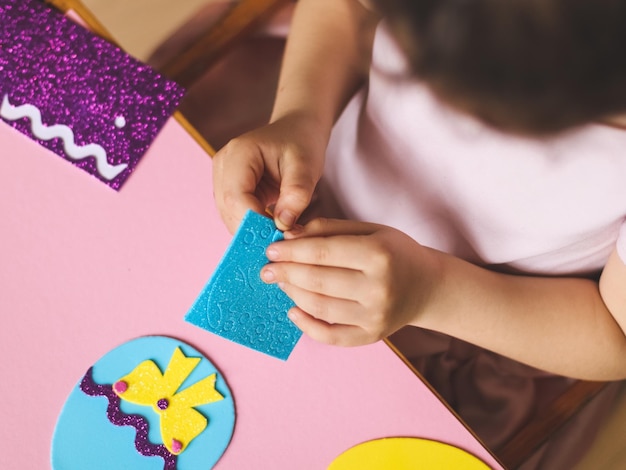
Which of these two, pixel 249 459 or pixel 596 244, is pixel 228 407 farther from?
pixel 596 244

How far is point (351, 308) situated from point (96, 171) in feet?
0.89

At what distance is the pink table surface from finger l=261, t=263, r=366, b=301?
0.08 meters

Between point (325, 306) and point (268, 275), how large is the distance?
6 centimetres

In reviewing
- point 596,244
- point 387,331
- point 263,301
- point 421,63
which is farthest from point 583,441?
point 421,63

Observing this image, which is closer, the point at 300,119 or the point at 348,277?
the point at 348,277

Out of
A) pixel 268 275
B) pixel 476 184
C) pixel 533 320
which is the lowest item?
pixel 533 320

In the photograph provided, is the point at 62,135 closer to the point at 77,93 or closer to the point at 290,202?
the point at 77,93

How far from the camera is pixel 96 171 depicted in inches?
21.7

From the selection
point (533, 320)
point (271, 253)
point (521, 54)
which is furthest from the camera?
point (533, 320)

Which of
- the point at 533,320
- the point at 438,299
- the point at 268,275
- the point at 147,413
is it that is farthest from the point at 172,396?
the point at 533,320

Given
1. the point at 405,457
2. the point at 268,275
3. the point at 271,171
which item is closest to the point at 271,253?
the point at 268,275

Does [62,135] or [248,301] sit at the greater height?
[62,135]

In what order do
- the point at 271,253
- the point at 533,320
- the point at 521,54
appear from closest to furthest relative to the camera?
the point at 521,54 → the point at 271,253 → the point at 533,320

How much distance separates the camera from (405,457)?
1.74 feet
